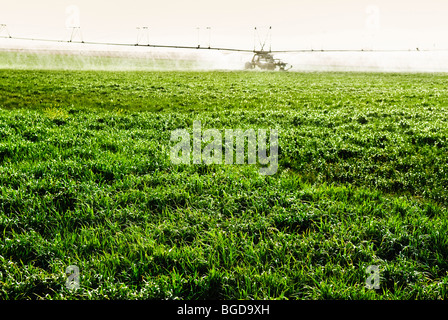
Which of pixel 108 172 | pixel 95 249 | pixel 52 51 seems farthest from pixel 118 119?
pixel 52 51

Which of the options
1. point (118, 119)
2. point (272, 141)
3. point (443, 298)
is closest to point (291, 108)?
point (272, 141)

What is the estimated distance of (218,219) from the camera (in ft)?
16.0

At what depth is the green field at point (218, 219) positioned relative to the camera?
354cm

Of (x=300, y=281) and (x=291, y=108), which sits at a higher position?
(x=291, y=108)

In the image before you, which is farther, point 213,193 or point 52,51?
point 52,51

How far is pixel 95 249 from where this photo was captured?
161 inches

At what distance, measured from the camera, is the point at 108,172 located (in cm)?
650

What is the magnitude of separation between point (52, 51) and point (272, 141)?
303 feet

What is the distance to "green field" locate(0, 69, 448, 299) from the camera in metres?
3.54
